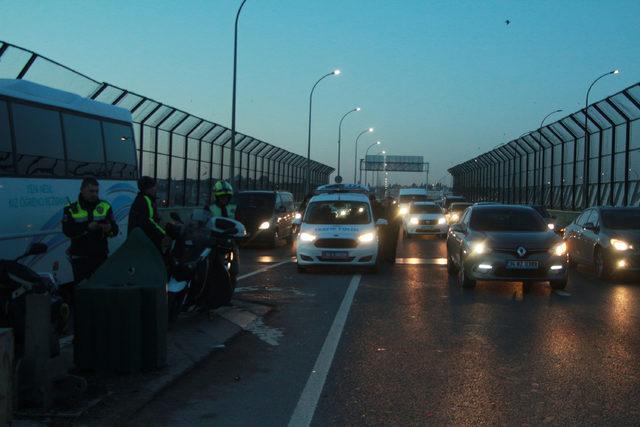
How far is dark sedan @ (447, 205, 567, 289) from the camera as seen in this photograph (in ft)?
39.8

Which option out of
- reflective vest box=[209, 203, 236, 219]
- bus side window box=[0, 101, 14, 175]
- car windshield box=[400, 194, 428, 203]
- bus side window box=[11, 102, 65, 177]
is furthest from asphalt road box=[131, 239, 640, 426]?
car windshield box=[400, 194, 428, 203]

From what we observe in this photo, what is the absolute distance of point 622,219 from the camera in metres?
15.6

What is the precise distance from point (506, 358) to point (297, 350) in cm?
205

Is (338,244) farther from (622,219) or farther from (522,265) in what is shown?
(622,219)

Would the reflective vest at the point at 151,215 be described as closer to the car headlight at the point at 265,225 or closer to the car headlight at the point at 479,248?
the car headlight at the point at 479,248

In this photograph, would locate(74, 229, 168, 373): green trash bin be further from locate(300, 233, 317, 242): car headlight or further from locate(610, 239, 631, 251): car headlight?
locate(610, 239, 631, 251): car headlight

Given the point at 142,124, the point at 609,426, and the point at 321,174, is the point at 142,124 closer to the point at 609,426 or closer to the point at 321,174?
the point at 609,426

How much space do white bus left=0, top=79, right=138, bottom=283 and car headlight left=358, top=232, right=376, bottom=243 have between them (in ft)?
16.5

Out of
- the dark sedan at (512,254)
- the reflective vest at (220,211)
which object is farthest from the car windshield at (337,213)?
the reflective vest at (220,211)

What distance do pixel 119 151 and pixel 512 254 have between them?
22.7ft

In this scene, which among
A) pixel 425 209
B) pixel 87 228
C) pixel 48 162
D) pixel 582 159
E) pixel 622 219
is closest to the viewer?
pixel 87 228

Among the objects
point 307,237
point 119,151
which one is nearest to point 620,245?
point 307,237

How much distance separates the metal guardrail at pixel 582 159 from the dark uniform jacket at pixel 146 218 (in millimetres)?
23100

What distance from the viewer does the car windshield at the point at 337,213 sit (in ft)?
53.7
